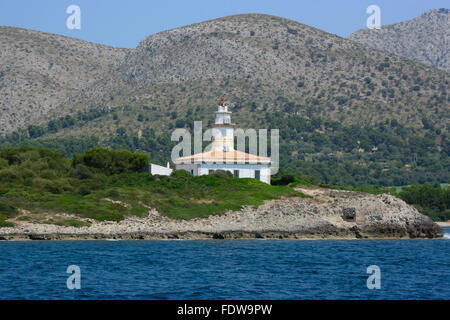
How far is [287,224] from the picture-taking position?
6744 centimetres

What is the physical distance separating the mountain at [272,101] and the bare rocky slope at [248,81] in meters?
0.29

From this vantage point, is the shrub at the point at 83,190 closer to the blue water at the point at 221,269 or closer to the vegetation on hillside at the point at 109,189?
the vegetation on hillside at the point at 109,189

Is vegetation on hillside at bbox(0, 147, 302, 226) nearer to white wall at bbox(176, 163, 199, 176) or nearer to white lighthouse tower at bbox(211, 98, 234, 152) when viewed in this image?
white wall at bbox(176, 163, 199, 176)

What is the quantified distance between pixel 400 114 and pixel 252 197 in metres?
95.2

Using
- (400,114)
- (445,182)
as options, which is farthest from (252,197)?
(400,114)

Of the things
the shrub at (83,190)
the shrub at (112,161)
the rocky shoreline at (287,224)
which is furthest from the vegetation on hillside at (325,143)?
the shrub at (83,190)

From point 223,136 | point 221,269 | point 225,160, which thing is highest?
point 223,136

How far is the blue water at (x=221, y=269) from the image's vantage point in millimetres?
35531

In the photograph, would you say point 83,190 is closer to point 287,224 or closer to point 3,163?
point 3,163

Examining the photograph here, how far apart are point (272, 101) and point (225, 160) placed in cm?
8949

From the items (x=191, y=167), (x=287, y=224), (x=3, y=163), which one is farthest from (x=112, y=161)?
(x=287, y=224)

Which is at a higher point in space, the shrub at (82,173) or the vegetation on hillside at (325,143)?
the vegetation on hillside at (325,143)

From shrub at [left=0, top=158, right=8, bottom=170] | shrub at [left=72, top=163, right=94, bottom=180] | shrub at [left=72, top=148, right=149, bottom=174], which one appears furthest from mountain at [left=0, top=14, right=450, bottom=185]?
shrub at [left=0, top=158, right=8, bottom=170]

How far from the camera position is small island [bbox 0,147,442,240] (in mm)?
63312
